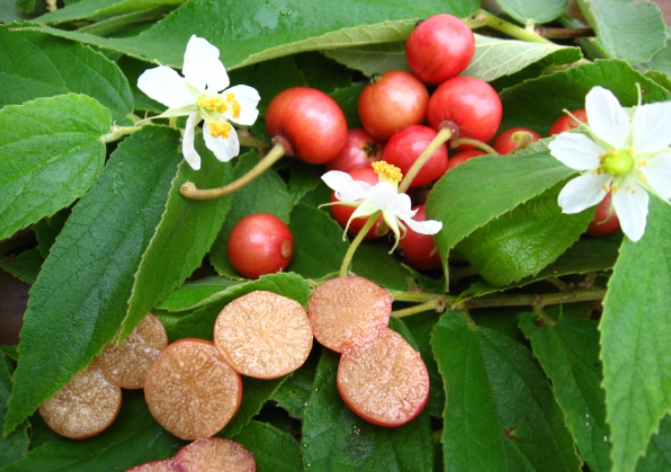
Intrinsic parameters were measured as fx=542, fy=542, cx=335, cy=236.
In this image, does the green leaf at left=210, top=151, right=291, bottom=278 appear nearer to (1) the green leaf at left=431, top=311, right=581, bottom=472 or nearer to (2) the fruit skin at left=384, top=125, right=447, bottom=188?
(2) the fruit skin at left=384, top=125, right=447, bottom=188

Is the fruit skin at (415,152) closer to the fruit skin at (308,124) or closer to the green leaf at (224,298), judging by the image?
the fruit skin at (308,124)

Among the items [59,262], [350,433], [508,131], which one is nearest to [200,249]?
[59,262]

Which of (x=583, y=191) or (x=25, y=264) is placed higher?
(x=583, y=191)

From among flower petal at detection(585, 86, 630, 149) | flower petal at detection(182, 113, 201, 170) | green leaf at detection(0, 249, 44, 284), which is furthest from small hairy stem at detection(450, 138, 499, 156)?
green leaf at detection(0, 249, 44, 284)

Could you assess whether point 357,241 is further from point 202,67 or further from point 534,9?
point 534,9

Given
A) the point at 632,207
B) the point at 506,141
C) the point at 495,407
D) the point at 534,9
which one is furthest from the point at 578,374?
the point at 534,9

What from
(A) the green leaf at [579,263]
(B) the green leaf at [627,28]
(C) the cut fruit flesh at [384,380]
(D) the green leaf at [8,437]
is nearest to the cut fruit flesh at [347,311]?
(C) the cut fruit flesh at [384,380]
